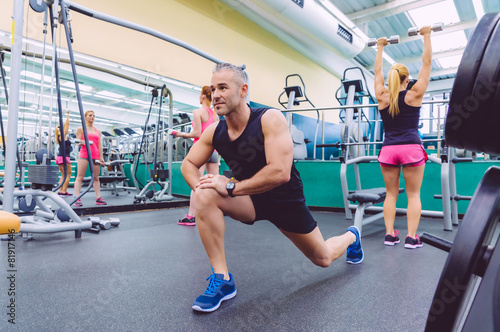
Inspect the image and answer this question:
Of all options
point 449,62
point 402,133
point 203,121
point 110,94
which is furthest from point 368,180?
point 110,94

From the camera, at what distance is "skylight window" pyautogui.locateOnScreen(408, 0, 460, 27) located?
6.07 metres

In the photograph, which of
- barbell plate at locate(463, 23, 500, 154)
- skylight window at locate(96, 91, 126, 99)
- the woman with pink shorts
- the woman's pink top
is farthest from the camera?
skylight window at locate(96, 91, 126, 99)

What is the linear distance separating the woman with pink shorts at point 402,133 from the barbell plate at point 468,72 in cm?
164

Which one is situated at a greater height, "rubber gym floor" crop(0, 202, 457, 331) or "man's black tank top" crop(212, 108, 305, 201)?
"man's black tank top" crop(212, 108, 305, 201)

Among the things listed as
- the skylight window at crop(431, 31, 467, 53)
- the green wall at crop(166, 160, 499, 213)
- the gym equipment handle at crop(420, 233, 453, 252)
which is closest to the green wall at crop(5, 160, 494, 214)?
the green wall at crop(166, 160, 499, 213)

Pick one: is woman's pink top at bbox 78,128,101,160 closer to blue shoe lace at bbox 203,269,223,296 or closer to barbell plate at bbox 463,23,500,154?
blue shoe lace at bbox 203,269,223,296

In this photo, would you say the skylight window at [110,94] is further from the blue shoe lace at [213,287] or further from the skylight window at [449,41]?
the blue shoe lace at [213,287]

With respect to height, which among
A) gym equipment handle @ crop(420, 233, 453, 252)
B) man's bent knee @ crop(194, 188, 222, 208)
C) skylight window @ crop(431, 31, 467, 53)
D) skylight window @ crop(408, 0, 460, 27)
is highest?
skylight window @ crop(408, 0, 460, 27)

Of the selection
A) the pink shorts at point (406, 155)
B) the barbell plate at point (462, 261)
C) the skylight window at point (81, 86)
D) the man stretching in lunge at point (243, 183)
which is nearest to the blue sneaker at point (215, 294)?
the man stretching in lunge at point (243, 183)

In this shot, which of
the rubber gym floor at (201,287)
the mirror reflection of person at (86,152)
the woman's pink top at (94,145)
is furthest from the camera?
the woman's pink top at (94,145)

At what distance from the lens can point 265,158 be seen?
4.16ft

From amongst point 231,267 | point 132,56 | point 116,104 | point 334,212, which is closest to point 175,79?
point 132,56

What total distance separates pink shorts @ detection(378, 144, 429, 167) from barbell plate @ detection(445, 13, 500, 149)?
5.60ft

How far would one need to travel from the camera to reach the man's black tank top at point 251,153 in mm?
1251
